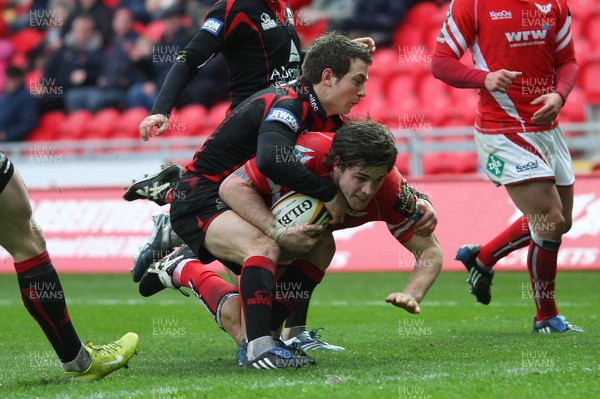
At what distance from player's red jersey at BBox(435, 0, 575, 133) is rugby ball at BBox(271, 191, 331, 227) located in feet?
6.56

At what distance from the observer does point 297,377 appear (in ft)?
15.3

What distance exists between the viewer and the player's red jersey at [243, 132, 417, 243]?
511 centimetres

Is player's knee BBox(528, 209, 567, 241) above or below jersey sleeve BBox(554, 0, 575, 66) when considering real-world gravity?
below

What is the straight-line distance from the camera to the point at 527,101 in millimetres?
6582

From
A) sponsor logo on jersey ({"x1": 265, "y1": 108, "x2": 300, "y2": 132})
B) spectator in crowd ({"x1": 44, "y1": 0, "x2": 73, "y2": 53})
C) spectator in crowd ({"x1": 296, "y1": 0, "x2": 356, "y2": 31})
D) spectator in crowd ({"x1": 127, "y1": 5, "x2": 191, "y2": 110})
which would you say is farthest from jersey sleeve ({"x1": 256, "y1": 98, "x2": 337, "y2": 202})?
spectator in crowd ({"x1": 44, "y1": 0, "x2": 73, "y2": 53})

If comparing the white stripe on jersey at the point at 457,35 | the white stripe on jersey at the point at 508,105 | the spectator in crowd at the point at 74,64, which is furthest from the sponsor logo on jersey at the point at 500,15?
the spectator in crowd at the point at 74,64

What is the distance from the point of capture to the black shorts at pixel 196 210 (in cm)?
530

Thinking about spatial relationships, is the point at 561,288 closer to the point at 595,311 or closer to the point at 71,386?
the point at 595,311

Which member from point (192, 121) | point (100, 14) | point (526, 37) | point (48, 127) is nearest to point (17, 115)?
point (48, 127)

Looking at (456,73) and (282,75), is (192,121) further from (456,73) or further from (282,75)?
(456,73)

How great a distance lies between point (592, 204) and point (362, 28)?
6.26 meters

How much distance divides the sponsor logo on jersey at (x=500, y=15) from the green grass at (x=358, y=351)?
1968 millimetres

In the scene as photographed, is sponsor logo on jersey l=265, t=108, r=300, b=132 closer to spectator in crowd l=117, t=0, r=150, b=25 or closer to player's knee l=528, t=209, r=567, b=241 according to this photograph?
player's knee l=528, t=209, r=567, b=241

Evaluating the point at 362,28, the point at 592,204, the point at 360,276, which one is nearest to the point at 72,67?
the point at 362,28
